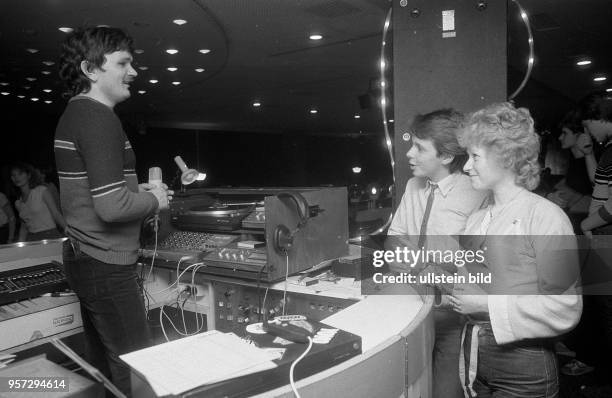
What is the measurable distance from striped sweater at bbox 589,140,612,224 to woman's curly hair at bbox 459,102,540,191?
136 centimetres

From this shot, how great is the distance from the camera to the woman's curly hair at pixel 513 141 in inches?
52.4

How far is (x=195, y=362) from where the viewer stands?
94cm

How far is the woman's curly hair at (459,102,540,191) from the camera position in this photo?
1330 millimetres

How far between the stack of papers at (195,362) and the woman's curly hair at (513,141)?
85 centimetres

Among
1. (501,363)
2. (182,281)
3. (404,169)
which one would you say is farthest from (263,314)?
(501,363)

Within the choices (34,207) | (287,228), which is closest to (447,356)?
(287,228)

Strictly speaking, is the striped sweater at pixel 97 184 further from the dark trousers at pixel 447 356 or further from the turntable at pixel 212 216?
the dark trousers at pixel 447 356

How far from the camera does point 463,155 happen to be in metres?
1.73

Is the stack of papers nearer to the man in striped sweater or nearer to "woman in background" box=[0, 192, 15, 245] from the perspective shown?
the man in striped sweater

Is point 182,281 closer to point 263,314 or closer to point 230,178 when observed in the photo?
point 263,314

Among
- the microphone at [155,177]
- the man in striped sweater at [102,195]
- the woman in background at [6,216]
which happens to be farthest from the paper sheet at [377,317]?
the woman in background at [6,216]

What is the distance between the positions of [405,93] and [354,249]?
0.78m

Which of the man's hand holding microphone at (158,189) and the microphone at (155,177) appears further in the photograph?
the microphone at (155,177)

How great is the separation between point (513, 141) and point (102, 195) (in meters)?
1.18
